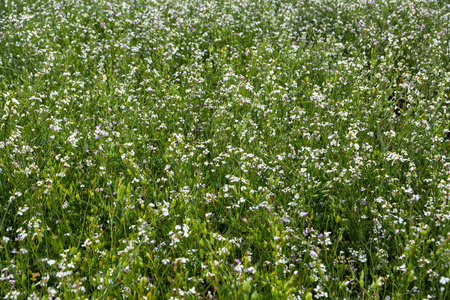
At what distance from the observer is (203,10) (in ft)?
22.9

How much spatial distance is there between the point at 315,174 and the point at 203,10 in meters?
4.39

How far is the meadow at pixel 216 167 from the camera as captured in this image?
249 centimetres

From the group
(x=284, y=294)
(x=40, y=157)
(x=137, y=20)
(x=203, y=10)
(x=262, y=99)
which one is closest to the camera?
(x=284, y=294)

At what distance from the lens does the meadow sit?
8.16ft

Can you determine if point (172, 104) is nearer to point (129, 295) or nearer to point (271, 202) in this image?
point (271, 202)

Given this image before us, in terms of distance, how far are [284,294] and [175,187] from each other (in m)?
1.36

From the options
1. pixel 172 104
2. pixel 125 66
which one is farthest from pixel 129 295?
pixel 125 66

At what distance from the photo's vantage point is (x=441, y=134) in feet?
12.4

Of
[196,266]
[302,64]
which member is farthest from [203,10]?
[196,266]

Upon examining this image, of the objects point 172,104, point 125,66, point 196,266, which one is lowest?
point 196,266

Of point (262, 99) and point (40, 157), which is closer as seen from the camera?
point (40, 157)

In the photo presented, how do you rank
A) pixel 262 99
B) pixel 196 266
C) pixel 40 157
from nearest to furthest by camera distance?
pixel 196 266 → pixel 40 157 → pixel 262 99

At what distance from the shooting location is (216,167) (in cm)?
363

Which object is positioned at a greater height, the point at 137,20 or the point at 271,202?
the point at 137,20
